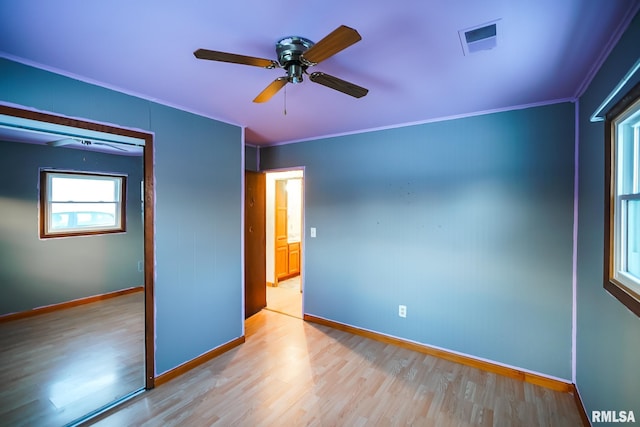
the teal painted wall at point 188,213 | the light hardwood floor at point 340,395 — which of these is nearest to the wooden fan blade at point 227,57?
the teal painted wall at point 188,213

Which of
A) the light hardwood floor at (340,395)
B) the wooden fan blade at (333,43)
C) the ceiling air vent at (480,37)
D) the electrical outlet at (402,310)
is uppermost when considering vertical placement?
the ceiling air vent at (480,37)

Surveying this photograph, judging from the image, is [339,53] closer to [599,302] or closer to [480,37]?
[480,37]

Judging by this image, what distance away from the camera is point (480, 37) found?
4.97 ft

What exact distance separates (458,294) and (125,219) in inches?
200

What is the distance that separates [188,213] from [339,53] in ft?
6.37

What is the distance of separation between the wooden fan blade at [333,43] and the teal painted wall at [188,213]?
5.69ft

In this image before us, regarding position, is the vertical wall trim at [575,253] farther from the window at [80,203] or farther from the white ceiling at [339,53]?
the window at [80,203]

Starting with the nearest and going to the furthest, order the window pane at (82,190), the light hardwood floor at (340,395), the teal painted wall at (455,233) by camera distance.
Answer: the light hardwood floor at (340,395) → the teal painted wall at (455,233) → the window pane at (82,190)

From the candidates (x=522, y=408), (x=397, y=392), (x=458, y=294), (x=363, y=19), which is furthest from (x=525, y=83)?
(x=397, y=392)

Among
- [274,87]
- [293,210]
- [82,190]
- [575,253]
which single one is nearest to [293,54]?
[274,87]

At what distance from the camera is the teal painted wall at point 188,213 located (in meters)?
2.20

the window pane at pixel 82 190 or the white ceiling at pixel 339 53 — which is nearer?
the white ceiling at pixel 339 53

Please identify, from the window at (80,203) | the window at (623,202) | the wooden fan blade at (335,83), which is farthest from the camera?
the window at (80,203)

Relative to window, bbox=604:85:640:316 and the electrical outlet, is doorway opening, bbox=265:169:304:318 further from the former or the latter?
window, bbox=604:85:640:316
